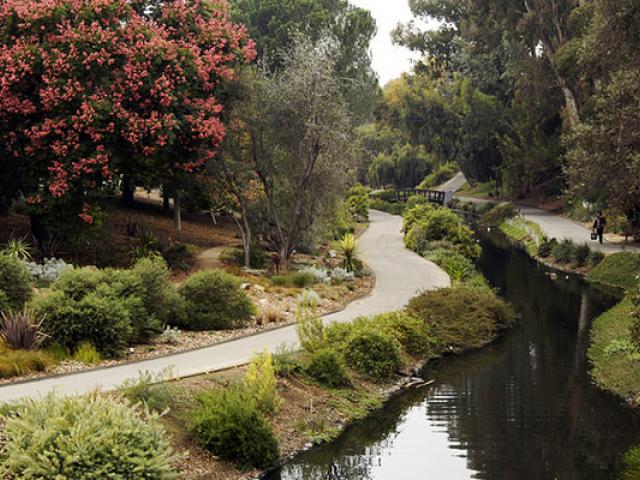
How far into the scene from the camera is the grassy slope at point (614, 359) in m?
18.9

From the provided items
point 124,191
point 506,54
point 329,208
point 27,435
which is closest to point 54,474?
point 27,435

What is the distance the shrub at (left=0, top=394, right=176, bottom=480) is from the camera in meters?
10.4

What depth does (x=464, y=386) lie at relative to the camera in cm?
1972

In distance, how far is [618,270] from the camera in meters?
34.5

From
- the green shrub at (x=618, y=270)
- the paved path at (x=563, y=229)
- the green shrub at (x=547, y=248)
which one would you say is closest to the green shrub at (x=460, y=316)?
the green shrub at (x=618, y=270)

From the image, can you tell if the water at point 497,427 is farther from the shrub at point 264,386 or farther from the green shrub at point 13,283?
the green shrub at point 13,283

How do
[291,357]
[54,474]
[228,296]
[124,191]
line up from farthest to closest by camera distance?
1. [124,191]
2. [228,296]
3. [291,357]
4. [54,474]

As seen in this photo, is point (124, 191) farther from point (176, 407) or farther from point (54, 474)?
point (54, 474)

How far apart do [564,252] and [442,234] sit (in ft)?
19.4

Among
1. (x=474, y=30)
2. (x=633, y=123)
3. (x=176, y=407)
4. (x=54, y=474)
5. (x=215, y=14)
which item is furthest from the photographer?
(x=474, y=30)

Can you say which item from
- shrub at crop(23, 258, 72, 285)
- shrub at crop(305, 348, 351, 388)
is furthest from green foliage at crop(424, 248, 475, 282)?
shrub at crop(23, 258, 72, 285)

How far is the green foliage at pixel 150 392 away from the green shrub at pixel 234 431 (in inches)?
20.6

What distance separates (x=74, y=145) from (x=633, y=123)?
19.9 meters

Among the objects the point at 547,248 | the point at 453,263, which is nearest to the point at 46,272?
the point at 453,263
